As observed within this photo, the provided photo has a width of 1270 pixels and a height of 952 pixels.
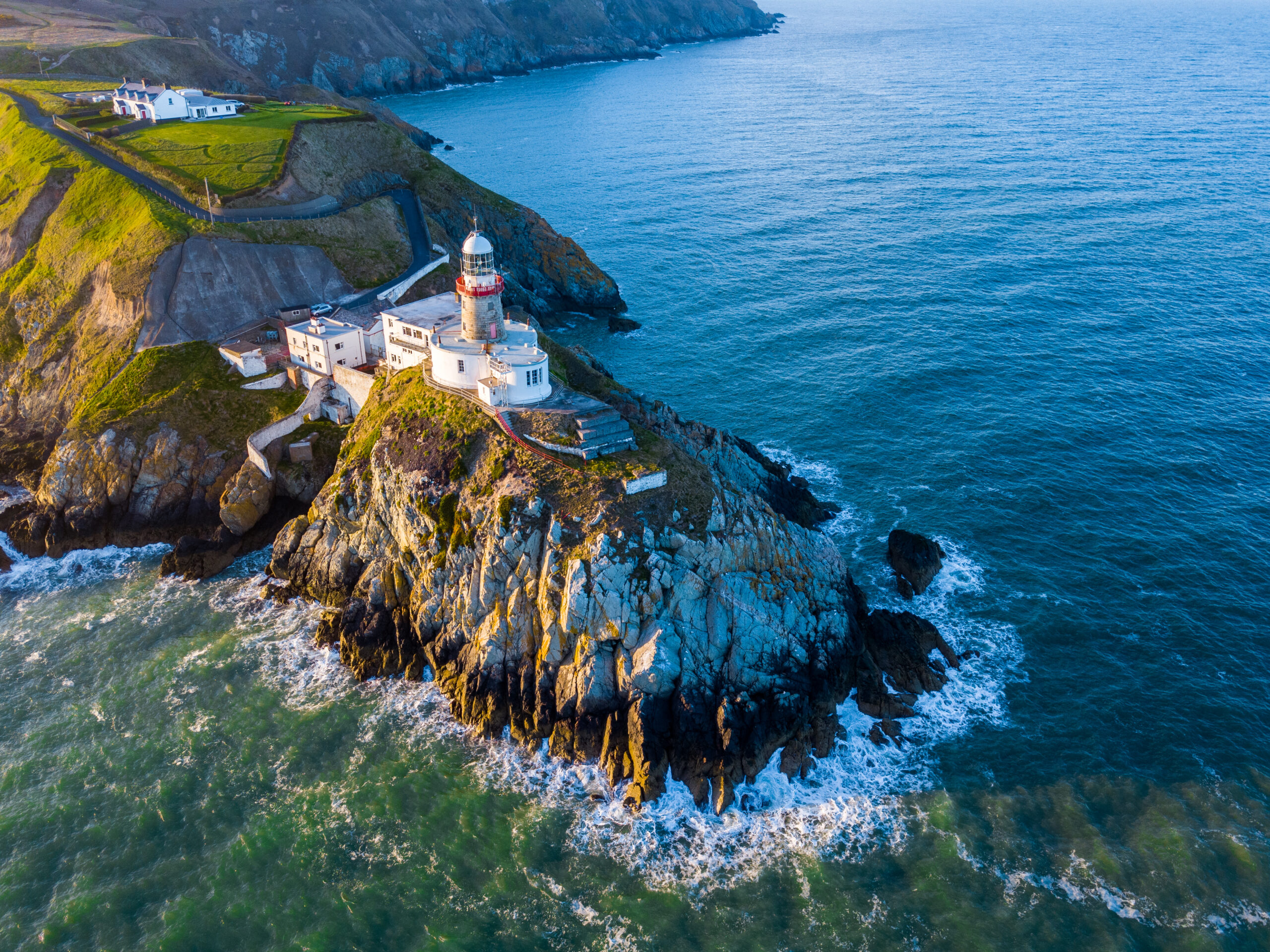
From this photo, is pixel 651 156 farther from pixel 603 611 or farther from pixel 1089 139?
pixel 603 611

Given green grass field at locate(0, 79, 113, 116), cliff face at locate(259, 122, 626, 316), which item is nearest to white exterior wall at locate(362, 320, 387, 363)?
cliff face at locate(259, 122, 626, 316)

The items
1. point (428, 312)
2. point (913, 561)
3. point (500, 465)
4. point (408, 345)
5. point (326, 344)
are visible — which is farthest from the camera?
point (326, 344)

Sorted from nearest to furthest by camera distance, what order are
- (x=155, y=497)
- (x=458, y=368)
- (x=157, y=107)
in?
(x=458, y=368) → (x=155, y=497) → (x=157, y=107)

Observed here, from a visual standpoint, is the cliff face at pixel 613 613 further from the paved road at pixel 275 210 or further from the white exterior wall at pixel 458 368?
the paved road at pixel 275 210

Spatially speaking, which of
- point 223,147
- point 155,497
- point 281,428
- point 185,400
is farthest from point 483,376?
point 223,147

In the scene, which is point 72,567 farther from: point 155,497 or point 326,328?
point 326,328
